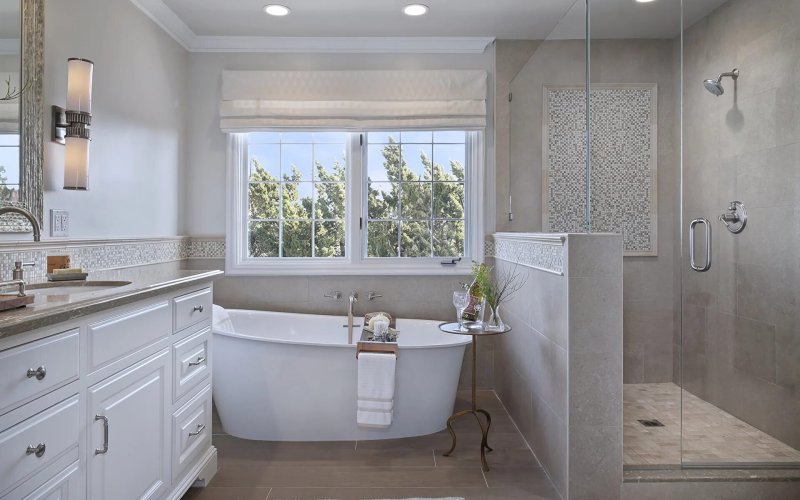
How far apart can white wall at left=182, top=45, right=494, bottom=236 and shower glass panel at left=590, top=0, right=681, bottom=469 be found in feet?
3.35

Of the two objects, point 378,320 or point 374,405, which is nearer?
point 374,405

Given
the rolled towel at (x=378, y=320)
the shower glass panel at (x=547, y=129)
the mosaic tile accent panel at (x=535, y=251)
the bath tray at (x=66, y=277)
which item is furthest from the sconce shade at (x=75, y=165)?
the shower glass panel at (x=547, y=129)

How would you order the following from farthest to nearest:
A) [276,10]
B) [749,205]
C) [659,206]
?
[276,10], [659,206], [749,205]

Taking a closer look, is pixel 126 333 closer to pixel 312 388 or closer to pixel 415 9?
pixel 312 388

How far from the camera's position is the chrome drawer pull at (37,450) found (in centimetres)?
116

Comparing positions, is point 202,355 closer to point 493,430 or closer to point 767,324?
point 493,430

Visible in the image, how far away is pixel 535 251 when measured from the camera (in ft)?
8.80

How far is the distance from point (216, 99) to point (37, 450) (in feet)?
9.86

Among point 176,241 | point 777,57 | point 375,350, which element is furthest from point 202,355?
point 777,57

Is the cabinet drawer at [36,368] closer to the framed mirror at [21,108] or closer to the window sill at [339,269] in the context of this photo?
the framed mirror at [21,108]

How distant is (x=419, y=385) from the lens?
2.81 meters

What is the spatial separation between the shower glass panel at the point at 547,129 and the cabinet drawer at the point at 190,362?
6.38 feet

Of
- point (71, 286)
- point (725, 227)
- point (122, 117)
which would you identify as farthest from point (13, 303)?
point (725, 227)

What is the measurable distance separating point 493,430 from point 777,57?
2375 millimetres
